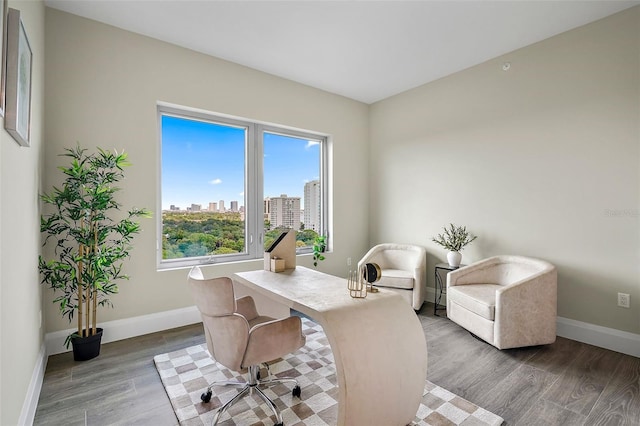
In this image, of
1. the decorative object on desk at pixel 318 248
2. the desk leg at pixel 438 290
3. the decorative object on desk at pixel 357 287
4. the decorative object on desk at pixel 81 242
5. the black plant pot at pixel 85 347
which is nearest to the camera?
the decorative object on desk at pixel 357 287

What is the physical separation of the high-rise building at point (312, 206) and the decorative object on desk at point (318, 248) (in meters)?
→ 0.23

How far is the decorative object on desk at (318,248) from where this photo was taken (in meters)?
4.54

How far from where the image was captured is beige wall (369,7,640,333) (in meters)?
2.83

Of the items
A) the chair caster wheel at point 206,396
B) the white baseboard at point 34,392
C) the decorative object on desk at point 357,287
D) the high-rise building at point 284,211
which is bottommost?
the chair caster wheel at point 206,396

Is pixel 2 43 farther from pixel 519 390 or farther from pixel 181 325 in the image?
pixel 519 390

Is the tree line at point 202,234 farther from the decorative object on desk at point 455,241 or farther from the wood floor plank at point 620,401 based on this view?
the wood floor plank at point 620,401

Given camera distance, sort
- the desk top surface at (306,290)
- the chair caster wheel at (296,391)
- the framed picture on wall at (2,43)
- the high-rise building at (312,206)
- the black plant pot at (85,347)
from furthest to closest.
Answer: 1. the high-rise building at (312,206)
2. the black plant pot at (85,347)
3. the chair caster wheel at (296,391)
4. the desk top surface at (306,290)
5. the framed picture on wall at (2,43)

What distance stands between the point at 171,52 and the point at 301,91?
172cm

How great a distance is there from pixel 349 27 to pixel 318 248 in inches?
110

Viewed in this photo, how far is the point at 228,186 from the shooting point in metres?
3.97

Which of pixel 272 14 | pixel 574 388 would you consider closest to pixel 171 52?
pixel 272 14

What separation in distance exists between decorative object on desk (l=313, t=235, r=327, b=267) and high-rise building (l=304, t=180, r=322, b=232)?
0.76 ft

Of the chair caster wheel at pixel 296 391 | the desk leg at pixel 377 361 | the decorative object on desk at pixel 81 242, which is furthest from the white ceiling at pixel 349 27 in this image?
the chair caster wheel at pixel 296 391

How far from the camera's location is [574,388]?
227 cm
